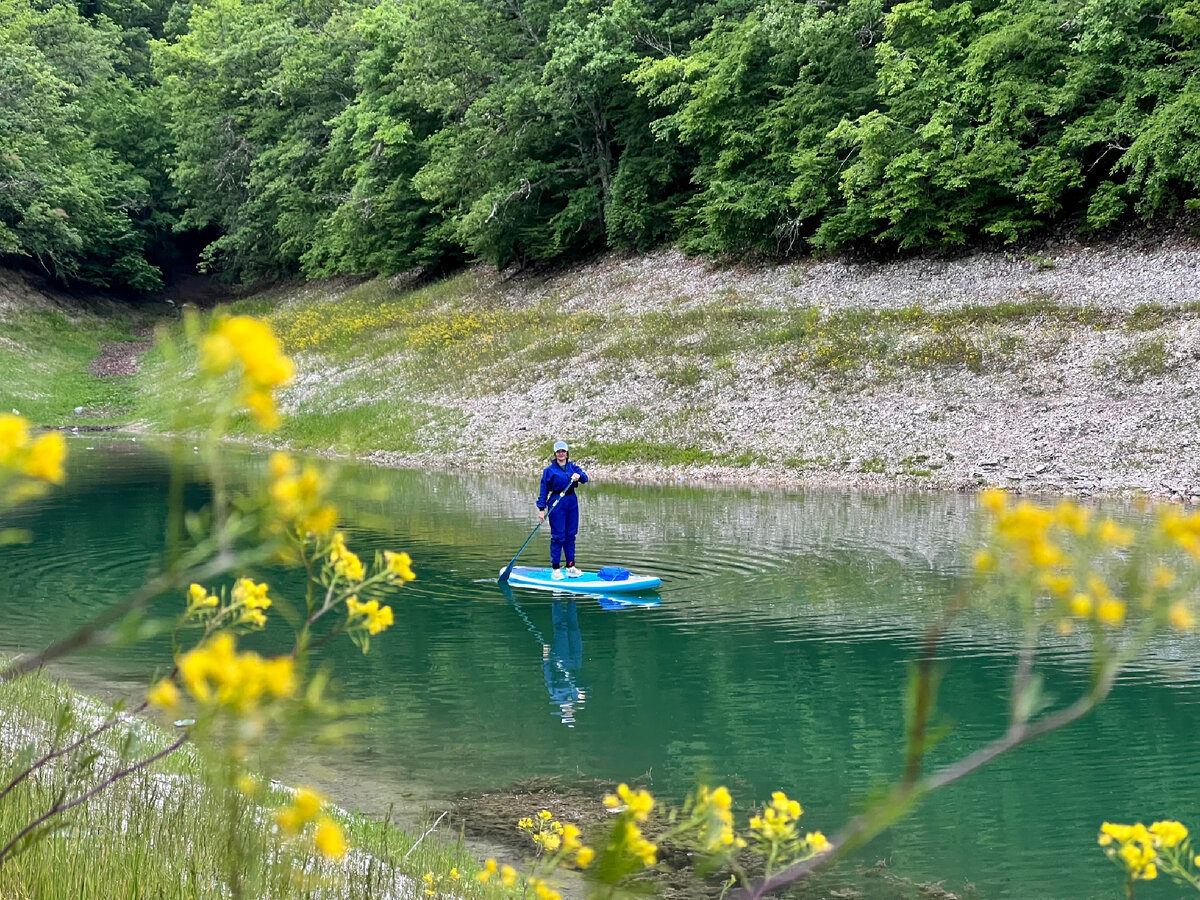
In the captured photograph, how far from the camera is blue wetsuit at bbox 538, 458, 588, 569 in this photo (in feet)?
54.6

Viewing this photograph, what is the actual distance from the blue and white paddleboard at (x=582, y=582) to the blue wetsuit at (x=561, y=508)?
0.52 metres

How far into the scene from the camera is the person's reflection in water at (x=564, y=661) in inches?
430

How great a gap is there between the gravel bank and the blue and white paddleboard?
37.7 ft

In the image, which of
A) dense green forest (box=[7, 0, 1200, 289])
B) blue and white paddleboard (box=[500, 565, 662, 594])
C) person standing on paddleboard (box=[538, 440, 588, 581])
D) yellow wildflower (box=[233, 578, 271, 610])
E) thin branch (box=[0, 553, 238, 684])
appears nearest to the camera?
thin branch (box=[0, 553, 238, 684])

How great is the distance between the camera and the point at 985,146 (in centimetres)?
3238

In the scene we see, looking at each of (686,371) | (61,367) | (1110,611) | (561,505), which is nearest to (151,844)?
(1110,611)

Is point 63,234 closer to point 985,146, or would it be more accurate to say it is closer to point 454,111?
point 454,111

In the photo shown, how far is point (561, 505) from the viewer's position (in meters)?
16.8

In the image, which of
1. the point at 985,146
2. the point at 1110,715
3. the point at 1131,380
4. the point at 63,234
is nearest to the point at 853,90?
the point at 985,146

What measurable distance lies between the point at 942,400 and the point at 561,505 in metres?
14.7

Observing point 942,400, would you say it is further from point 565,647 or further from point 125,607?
point 125,607

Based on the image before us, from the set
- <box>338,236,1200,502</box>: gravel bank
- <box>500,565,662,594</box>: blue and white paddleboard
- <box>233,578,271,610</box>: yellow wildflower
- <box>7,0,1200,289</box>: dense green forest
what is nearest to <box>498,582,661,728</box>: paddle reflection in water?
<box>500,565,662,594</box>: blue and white paddleboard

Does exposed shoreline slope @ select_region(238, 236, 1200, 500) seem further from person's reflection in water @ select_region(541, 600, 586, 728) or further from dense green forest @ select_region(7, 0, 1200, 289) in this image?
person's reflection in water @ select_region(541, 600, 586, 728)

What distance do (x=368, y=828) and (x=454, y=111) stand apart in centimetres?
4443
